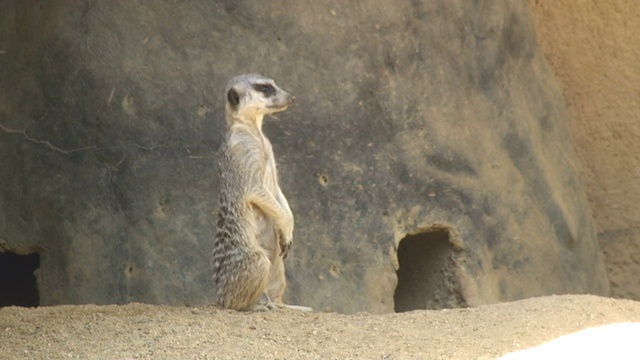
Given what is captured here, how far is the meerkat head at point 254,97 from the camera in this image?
17.9 feet

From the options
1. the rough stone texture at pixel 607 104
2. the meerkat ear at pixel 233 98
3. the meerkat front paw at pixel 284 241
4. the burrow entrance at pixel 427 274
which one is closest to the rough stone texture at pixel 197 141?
the burrow entrance at pixel 427 274

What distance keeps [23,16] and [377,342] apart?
3.39 meters

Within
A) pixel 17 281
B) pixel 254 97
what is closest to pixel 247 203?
pixel 254 97

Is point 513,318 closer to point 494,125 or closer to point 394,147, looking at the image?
point 394,147

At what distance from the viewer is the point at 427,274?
7395mm

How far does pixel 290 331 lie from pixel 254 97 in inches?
49.0

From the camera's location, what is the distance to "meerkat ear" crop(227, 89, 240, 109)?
5.44 metres

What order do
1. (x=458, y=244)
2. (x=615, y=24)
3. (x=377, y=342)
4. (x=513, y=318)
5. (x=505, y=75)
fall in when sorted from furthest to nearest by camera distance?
(x=615, y=24) < (x=505, y=75) < (x=458, y=244) < (x=513, y=318) < (x=377, y=342)

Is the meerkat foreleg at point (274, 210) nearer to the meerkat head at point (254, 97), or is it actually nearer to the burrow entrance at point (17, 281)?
the meerkat head at point (254, 97)

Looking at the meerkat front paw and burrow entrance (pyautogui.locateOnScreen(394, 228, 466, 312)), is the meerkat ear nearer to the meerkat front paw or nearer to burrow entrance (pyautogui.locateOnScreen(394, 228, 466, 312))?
the meerkat front paw

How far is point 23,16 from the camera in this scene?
680 centimetres

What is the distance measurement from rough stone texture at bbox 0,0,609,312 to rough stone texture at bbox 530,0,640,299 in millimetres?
1638

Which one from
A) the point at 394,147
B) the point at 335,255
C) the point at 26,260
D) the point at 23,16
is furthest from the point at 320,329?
the point at 26,260

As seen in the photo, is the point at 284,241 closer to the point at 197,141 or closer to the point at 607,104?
the point at 197,141
